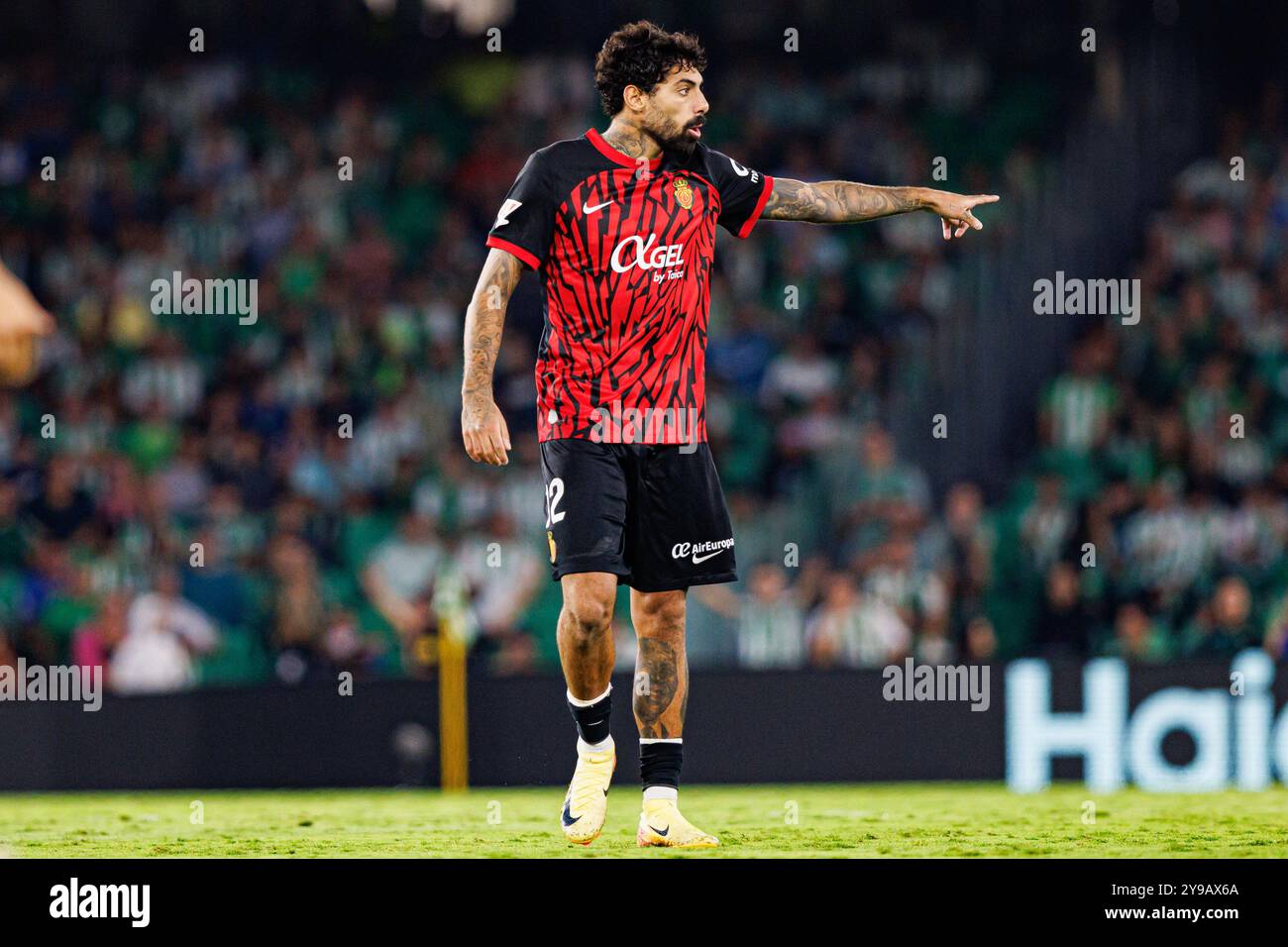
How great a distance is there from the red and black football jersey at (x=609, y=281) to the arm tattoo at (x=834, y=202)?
417mm

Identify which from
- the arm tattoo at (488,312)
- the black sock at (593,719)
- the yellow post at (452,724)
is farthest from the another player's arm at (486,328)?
the yellow post at (452,724)

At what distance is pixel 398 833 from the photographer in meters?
7.01

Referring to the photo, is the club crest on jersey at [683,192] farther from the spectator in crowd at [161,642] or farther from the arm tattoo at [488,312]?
the spectator in crowd at [161,642]

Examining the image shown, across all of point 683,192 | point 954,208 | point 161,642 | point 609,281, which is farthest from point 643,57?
point 161,642

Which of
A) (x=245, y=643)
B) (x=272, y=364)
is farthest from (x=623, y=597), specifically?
(x=272, y=364)

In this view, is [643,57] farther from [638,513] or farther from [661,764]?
[661,764]

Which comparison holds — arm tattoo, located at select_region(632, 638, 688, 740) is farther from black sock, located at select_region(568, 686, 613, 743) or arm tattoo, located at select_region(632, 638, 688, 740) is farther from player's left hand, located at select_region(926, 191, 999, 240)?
player's left hand, located at select_region(926, 191, 999, 240)

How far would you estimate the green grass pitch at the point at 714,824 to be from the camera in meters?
6.18

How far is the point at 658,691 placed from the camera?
6355 millimetres

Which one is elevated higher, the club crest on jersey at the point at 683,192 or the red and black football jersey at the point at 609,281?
the club crest on jersey at the point at 683,192

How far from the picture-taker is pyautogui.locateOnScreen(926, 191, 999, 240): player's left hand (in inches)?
265

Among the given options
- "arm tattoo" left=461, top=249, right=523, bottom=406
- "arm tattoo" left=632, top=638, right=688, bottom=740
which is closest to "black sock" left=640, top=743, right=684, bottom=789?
"arm tattoo" left=632, top=638, right=688, bottom=740

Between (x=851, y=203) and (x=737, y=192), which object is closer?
(x=737, y=192)

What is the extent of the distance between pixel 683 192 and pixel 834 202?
2.04 feet
